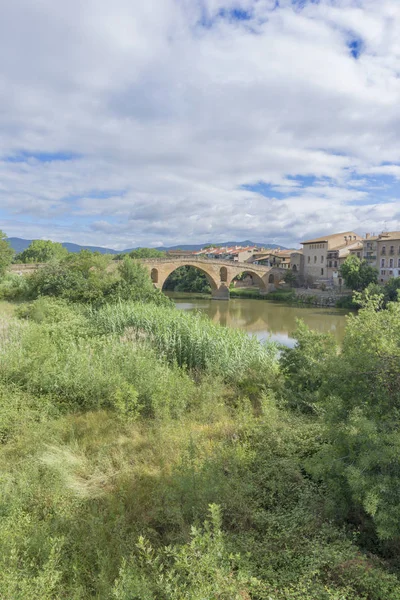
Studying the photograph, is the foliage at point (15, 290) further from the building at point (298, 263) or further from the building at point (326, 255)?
the building at point (298, 263)

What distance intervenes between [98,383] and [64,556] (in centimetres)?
381

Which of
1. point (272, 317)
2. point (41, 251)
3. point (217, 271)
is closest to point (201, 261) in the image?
point (217, 271)

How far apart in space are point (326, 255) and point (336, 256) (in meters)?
1.82

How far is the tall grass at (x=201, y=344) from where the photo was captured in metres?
9.20

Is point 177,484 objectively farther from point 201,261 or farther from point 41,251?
point 41,251

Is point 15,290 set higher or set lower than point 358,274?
lower

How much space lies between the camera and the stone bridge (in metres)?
42.2

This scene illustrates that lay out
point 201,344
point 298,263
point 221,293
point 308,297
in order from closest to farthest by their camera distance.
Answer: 1. point 201,344
2. point 308,297
3. point 221,293
4. point 298,263

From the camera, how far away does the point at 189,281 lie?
6394 cm

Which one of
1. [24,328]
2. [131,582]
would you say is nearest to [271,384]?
[131,582]

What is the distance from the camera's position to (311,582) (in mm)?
2973

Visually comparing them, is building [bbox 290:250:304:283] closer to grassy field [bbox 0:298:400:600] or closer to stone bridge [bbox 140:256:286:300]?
stone bridge [bbox 140:256:286:300]

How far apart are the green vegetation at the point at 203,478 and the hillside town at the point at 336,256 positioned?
4083cm

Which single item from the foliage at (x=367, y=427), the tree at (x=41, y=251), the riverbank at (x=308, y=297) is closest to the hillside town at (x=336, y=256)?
the riverbank at (x=308, y=297)
